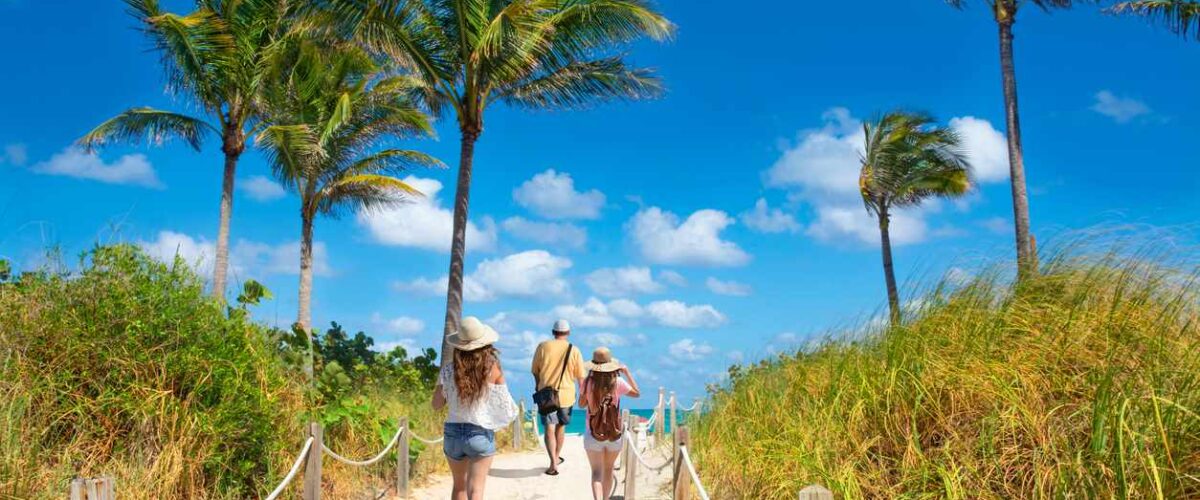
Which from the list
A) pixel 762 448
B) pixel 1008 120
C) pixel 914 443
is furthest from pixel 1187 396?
pixel 1008 120

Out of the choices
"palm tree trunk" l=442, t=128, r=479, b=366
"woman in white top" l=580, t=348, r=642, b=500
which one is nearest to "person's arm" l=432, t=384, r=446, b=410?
"woman in white top" l=580, t=348, r=642, b=500

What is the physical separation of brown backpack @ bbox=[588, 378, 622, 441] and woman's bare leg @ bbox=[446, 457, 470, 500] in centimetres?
159

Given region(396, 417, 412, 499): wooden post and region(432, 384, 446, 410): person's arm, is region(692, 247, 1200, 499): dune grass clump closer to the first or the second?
region(432, 384, 446, 410): person's arm

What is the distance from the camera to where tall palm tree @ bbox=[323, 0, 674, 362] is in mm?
14703

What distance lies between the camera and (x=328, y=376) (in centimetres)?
934

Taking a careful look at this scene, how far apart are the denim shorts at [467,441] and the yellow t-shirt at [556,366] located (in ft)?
10.9

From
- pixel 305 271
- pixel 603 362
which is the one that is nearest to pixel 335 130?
pixel 305 271

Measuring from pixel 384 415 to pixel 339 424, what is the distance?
2.07 metres

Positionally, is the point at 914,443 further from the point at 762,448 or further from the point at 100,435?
the point at 100,435

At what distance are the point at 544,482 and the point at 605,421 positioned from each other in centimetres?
332

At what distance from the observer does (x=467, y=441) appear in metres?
6.25

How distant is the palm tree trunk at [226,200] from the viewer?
1998 centimetres

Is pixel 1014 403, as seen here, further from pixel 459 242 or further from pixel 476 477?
pixel 459 242

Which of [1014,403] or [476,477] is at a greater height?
[1014,403]
